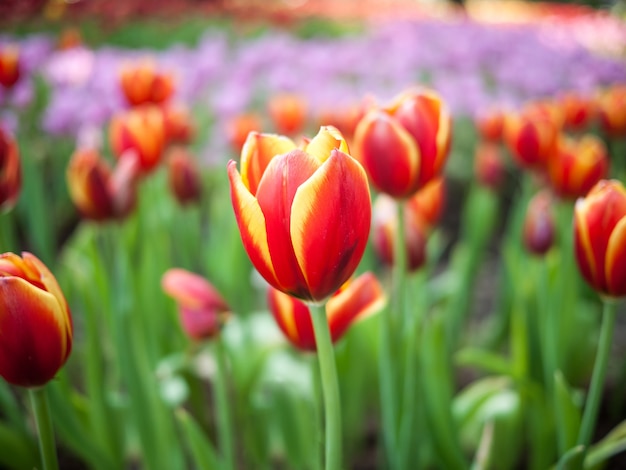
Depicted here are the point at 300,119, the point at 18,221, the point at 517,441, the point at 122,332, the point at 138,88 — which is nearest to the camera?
the point at 122,332

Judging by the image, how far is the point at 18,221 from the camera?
96.2 inches

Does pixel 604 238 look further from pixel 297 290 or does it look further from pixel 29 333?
pixel 29 333

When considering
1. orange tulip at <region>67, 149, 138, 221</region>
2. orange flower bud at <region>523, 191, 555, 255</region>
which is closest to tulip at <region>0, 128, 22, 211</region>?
orange tulip at <region>67, 149, 138, 221</region>

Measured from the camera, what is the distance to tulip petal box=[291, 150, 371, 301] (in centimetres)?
42

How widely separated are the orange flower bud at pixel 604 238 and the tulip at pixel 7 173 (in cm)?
70

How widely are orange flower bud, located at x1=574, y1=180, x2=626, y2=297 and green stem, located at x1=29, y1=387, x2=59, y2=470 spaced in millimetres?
575

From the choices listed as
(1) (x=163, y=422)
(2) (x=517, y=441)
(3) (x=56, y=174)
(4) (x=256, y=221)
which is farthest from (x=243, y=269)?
(3) (x=56, y=174)

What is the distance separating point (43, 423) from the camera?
548 mm

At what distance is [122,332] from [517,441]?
79 centimetres

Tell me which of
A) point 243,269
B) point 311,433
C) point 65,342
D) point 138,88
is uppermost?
point 138,88

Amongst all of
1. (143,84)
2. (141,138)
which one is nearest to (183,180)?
(141,138)

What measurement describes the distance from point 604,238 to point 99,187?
2.48 feet

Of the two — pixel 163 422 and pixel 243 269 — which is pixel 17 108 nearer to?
pixel 243 269

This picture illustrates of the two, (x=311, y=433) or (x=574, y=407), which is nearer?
(x=574, y=407)
